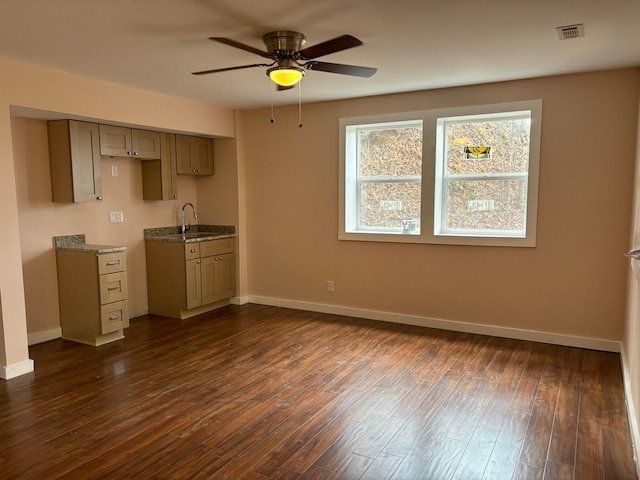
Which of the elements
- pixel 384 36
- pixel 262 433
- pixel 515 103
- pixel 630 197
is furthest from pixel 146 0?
pixel 630 197

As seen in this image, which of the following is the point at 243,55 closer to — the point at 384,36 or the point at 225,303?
the point at 384,36

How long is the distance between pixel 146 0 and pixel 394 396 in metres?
2.87

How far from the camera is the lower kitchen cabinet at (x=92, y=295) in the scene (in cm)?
416

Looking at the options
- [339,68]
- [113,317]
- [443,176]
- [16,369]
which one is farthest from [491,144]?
[16,369]

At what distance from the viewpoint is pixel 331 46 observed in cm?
263

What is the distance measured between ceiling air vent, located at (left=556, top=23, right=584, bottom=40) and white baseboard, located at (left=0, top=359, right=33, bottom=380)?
4.50 m

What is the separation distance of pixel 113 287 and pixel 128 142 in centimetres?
153

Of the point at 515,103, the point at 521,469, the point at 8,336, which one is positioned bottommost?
the point at 521,469

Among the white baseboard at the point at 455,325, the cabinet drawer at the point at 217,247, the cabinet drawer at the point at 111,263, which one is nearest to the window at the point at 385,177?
the white baseboard at the point at 455,325

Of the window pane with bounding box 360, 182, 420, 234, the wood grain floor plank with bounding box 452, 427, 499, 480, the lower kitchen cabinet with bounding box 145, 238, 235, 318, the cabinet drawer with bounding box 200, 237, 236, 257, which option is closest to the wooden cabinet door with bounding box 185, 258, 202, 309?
the lower kitchen cabinet with bounding box 145, 238, 235, 318

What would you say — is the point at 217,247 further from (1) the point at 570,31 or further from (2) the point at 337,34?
(1) the point at 570,31

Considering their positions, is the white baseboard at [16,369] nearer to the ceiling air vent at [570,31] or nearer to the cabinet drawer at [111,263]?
the cabinet drawer at [111,263]

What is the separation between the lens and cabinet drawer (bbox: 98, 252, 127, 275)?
414cm

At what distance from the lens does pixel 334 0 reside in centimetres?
240
